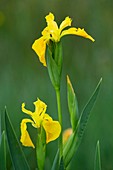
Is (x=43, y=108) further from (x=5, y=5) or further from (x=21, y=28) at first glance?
(x=5, y=5)

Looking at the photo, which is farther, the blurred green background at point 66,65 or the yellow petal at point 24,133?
the blurred green background at point 66,65

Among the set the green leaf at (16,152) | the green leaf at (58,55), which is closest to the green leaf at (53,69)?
the green leaf at (58,55)

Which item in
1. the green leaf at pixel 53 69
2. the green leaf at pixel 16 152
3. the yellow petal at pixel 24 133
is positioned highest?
the green leaf at pixel 53 69

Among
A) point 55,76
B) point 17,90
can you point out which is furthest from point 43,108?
point 17,90

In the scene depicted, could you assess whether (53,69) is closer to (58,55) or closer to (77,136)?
(58,55)

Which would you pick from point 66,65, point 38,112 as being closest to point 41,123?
point 38,112

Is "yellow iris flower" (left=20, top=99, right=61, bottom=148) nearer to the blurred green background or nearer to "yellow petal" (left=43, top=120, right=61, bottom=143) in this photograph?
"yellow petal" (left=43, top=120, right=61, bottom=143)

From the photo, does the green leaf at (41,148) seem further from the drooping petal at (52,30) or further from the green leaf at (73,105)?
the drooping petal at (52,30)
